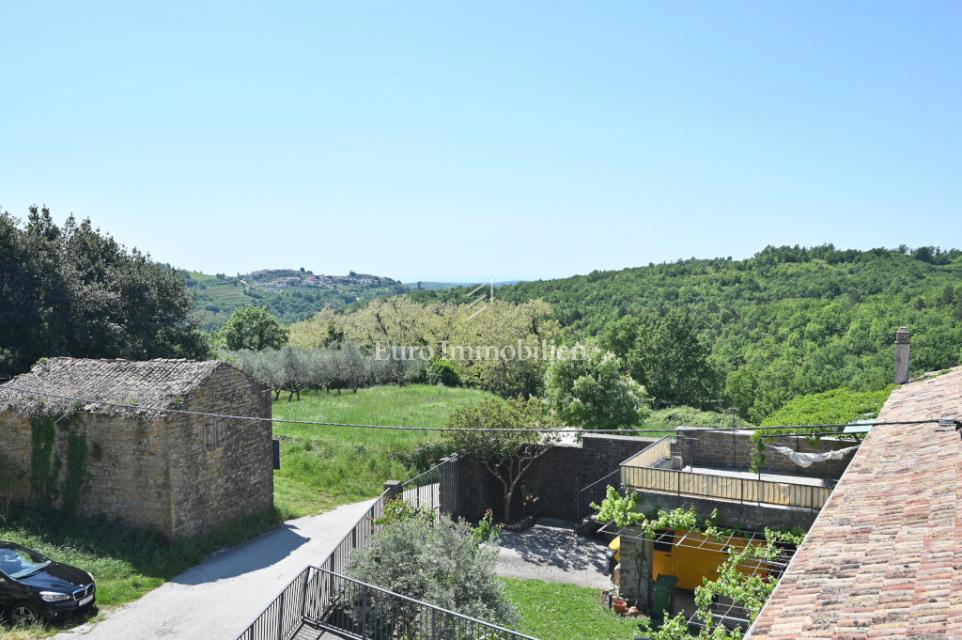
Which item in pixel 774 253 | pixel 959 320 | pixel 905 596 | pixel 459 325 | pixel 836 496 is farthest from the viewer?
pixel 774 253

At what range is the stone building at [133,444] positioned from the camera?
1531 cm

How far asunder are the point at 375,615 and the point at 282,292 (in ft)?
524

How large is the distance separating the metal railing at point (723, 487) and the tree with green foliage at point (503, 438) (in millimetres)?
4055

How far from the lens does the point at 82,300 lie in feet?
80.2

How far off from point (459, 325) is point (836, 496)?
149 ft

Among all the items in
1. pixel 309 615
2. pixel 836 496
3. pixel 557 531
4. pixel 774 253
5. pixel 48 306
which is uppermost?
pixel 774 253

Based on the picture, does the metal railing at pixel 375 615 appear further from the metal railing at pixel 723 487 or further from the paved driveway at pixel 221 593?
the metal railing at pixel 723 487

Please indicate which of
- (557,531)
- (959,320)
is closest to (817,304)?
(959,320)

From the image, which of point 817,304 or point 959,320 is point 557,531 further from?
point 817,304

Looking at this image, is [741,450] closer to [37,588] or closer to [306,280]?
[37,588]

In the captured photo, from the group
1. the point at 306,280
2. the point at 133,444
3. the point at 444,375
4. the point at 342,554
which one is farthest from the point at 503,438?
the point at 306,280

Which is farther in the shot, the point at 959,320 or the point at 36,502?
the point at 959,320

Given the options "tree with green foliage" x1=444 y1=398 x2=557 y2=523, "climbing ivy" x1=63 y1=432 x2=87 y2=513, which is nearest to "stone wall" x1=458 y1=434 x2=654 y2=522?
"tree with green foliage" x1=444 y1=398 x2=557 y2=523

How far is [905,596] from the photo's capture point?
5.70m
